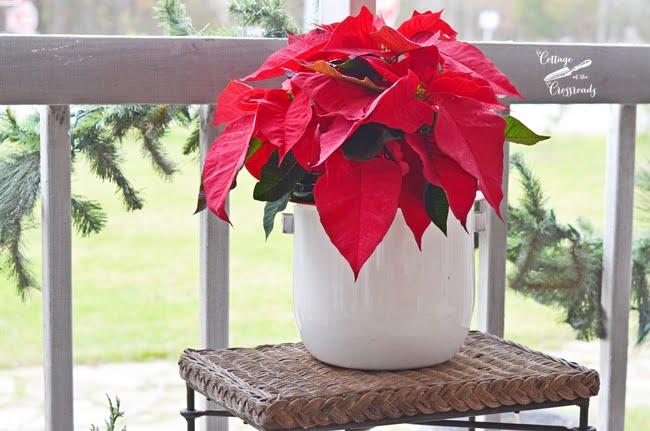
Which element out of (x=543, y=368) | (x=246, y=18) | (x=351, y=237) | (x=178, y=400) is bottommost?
(x=178, y=400)

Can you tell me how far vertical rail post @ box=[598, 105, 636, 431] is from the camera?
1.19m

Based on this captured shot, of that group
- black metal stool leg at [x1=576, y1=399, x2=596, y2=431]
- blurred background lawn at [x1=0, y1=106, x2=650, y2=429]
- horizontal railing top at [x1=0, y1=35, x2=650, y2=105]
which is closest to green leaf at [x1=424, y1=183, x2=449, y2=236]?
black metal stool leg at [x1=576, y1=399, x2=596, y2=431]

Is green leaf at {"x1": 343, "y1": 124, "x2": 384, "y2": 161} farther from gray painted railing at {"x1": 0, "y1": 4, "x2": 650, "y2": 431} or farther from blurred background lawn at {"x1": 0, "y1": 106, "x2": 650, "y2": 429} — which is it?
blurred background lawn at {"x1": 0, "y1": 106, "x2": 650, "y2": 429}

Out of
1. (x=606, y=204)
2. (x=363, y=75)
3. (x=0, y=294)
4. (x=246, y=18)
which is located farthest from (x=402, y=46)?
(x=0, y=294)

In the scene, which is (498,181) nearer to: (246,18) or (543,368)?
(543,368)

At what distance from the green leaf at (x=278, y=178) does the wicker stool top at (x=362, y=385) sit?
175 mm

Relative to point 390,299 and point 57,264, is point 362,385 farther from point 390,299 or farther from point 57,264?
point 57,264

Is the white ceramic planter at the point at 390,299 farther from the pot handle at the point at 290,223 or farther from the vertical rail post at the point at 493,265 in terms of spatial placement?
the vertical rail post at the point at 493,265

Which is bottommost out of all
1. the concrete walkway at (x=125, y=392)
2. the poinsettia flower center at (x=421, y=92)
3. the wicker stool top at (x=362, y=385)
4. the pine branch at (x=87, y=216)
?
the concrete walkway at (x=125, y=392)

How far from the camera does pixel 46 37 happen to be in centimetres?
93

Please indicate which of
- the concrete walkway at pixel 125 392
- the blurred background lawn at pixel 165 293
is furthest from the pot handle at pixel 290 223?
the blurred background lawn at pixel 165 293

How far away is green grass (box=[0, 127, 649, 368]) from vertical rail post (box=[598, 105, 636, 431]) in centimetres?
271

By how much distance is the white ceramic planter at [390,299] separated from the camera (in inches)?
31.1

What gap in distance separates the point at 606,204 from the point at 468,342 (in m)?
0.40
